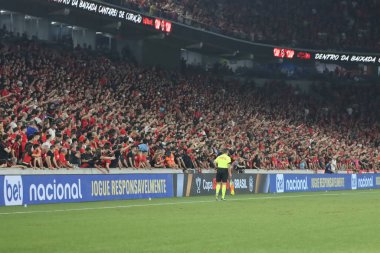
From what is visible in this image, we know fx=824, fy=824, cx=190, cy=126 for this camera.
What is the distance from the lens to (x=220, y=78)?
59.7 m

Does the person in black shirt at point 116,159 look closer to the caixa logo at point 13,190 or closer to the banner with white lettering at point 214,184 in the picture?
the banner with white lettering at point 214,184

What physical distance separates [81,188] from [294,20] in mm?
40254

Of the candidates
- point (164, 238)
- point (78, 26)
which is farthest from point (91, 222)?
point (78, 26)

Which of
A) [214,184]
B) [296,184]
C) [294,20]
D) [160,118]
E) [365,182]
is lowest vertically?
[365,182]

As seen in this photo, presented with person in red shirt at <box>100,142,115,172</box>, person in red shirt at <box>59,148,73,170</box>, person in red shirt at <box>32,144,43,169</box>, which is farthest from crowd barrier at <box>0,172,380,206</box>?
person in red shirt at <box>32,144,43,169</box>

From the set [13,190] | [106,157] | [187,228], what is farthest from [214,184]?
[187,228]

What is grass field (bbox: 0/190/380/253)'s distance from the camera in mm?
14344

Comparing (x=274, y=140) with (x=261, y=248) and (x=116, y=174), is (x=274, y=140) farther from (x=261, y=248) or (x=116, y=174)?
(x=261, y=248)

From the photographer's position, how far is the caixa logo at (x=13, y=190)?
2412 centimetres

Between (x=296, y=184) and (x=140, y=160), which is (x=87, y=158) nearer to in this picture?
(x=140, y=160)

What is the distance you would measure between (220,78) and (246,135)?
12870mm

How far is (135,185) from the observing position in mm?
30688

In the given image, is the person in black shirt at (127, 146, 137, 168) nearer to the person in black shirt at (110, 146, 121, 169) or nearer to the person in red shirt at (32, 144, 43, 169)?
the person in black shirt at (110, 146, 121, 169)

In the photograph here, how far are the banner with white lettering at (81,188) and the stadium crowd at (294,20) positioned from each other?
80.7ft
